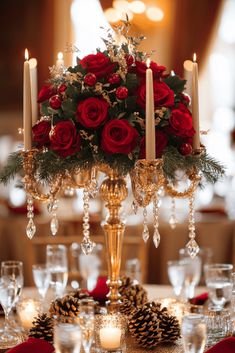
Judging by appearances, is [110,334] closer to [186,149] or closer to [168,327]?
[168,327]

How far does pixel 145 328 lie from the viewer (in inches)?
84.4

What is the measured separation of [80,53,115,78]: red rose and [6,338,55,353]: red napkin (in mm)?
825

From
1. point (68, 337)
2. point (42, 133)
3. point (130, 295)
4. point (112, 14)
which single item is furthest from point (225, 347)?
point (112, 14)

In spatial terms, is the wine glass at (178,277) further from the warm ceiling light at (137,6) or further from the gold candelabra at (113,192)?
the warm ceiling light at (137,6)

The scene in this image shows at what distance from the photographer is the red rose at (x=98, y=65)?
2295mm

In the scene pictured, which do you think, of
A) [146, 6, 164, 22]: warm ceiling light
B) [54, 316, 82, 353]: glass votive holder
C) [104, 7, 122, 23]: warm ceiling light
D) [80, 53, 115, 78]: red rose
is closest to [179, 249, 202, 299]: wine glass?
[80, 53, 115, 78]: red rose

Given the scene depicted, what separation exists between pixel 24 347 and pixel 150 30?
7.47 metres

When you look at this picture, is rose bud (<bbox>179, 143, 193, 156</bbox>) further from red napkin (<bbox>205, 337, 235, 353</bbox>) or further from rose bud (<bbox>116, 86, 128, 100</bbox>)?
red napkin (<bbox>205, 337, 235, 353</bbox>)

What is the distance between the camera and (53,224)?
2.32 meters

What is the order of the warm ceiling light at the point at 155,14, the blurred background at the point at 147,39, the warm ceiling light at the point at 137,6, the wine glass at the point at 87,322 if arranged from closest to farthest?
the wine glass at the point at 87,322 → the warm ceiling light at the point at 137,6 → the blurred background at the point at 147,39 → the warm ceiling light at the point at 155,14

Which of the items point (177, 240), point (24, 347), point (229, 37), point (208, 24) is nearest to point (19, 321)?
point (24, 347)

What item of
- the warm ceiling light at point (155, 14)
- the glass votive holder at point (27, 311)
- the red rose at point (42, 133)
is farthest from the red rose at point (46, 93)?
the warm ceiling light at point (155, 14)

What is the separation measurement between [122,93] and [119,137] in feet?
0.44

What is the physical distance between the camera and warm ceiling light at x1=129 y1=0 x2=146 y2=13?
8.30 metres
